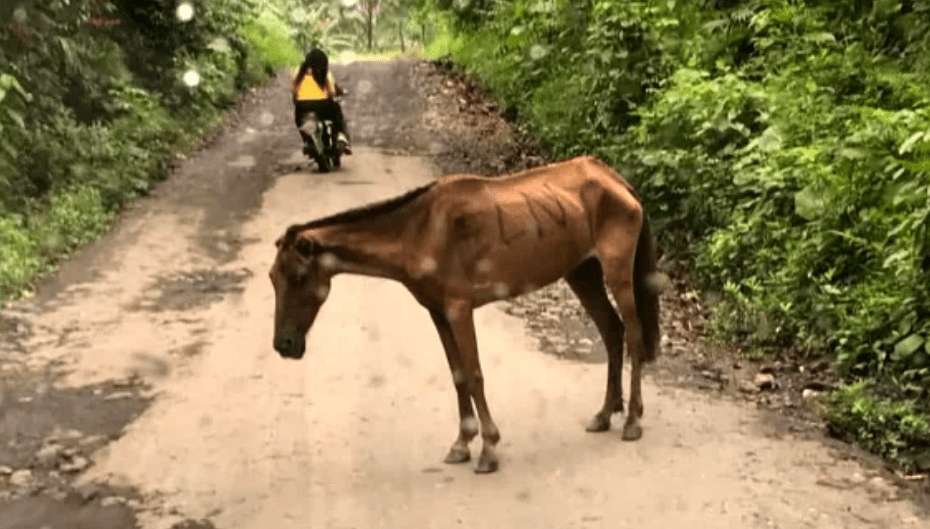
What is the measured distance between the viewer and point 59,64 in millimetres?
14859

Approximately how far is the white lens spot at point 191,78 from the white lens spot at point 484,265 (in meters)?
15.6

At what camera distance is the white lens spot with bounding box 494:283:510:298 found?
21.4ft

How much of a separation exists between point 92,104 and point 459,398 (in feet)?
39.6

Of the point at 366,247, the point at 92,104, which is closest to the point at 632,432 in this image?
the point at 366,247

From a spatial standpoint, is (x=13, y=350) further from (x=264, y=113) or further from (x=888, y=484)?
(x=264, y=113)

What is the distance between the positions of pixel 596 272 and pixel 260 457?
240 cm

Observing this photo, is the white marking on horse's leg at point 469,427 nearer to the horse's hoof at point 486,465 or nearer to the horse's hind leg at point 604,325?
the horse's hoof at point 486,465

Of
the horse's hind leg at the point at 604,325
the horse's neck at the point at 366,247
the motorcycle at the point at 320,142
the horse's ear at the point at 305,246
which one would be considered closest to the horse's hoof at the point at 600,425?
the horse's hind leg at the point at 604,325

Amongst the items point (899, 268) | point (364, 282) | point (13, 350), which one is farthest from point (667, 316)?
point (13, 350)

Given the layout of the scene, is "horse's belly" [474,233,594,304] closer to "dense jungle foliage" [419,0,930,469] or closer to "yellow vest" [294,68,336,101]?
"dense jungle foliage" [419,0,930,469]

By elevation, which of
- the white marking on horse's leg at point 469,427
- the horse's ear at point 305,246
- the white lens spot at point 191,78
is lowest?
the white marking on horse's leg at point 469,427

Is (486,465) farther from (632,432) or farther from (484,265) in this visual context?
(484,265)

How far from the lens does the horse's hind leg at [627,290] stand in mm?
6812

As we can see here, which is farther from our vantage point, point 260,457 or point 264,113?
point 264,113
